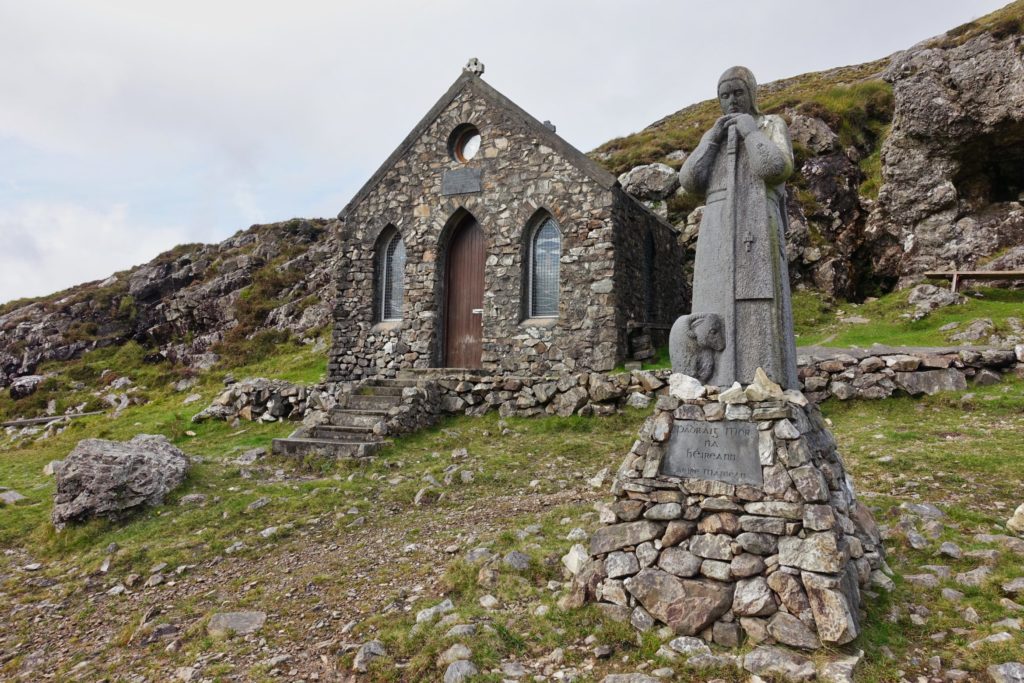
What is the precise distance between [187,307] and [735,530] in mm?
30727

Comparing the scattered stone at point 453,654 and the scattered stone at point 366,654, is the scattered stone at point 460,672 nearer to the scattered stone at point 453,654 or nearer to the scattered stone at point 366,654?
the scattered stone at point 453,654

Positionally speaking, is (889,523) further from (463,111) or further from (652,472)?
(463,111)

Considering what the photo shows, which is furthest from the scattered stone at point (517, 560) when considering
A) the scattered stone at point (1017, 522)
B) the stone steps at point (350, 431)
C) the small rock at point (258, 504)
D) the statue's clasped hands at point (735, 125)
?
the stone steps at point (350, 431)

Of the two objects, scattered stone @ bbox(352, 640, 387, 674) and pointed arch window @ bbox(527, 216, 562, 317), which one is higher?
pointed arch window @ bbox(527, 216, 562, 317)

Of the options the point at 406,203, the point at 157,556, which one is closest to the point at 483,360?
the point at 406,203

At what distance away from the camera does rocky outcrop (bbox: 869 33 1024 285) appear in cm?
1831

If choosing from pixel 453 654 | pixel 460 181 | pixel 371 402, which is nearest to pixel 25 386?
pixel 371 402

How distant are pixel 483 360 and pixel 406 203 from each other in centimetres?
513

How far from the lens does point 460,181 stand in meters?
15.8

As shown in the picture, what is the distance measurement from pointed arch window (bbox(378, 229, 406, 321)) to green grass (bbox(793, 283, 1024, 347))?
1093 cm

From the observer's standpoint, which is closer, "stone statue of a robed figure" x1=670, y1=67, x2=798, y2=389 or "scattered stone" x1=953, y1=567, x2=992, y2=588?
"scattered stone" x1=953, y1=567, x2=992, y2=588

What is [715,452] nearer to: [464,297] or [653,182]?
[464,297]

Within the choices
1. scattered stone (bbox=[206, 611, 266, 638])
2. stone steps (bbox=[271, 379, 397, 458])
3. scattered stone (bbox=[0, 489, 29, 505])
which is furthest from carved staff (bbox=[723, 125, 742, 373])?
scattered stone (bbox=[0, 489, 29, 505])

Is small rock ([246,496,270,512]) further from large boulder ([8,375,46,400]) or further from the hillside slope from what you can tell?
large boulder ([8,375,46,400])
